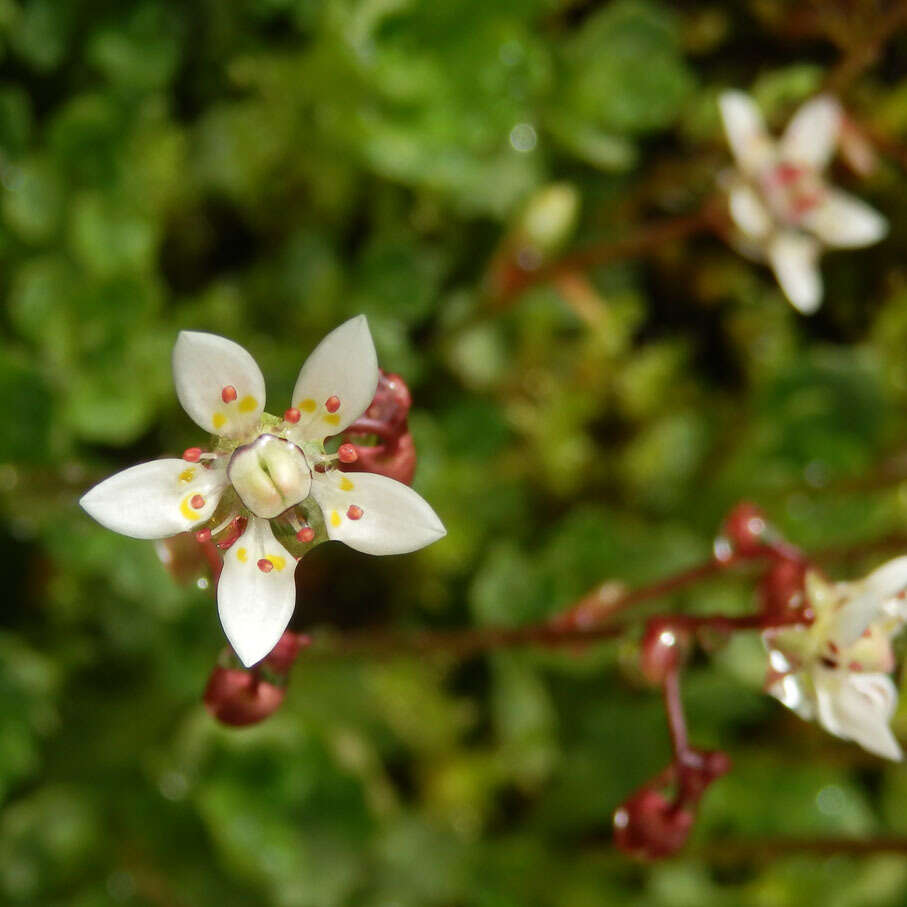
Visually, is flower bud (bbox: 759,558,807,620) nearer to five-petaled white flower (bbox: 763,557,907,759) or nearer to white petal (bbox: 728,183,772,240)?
five-petaled white flower (bbox: 763,557,907,759)

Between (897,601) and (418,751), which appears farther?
(418,751)

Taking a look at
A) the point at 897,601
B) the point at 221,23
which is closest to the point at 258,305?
the point at 221,23

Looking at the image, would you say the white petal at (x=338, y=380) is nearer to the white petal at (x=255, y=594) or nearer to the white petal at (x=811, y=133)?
the white petal at (x=255, y=594)

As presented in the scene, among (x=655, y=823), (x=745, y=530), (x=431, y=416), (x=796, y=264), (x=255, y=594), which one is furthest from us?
(x=431, y=416)

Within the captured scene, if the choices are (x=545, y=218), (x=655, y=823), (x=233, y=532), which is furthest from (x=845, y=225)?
(x=233, y=532)

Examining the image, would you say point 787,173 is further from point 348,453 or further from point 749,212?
point 348,453

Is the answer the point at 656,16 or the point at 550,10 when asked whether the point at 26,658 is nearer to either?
the point at 550,10
